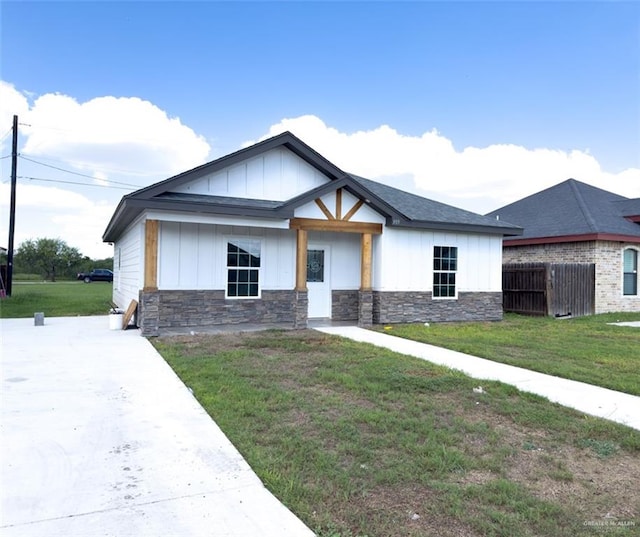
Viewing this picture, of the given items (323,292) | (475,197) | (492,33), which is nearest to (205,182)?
(323,292)

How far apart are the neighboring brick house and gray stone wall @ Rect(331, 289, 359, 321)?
9038mm

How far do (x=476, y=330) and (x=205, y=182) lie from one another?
807cm

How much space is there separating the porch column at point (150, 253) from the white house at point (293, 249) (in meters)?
0.02

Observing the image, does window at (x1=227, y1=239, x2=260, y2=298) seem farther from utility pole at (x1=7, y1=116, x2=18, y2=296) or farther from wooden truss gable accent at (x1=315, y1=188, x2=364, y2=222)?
utility pole at (x1=7, y1=116, x2=18, y2=296)

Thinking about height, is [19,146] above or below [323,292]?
above

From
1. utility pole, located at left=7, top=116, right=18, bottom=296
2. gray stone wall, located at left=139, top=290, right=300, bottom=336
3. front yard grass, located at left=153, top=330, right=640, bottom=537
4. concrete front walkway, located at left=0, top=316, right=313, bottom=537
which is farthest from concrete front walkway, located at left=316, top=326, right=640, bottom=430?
utility pole, located at left=7, top=116, right=18, bottom=296

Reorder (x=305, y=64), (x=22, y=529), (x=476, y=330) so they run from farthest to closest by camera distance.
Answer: (x=305, y=64) < (x=476, y=330) < (x=22, y=529)

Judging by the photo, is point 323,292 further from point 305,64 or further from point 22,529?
point 22,529

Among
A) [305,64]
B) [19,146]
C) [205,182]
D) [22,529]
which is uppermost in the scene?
[305,64]

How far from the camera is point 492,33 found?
14.5m

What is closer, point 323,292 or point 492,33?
point 323,292

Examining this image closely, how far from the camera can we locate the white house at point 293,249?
35.5 ft

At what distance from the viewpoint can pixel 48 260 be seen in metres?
52.6

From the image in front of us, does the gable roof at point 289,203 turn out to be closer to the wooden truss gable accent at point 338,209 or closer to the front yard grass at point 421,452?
the wooden truss gable accent at point 338,209
